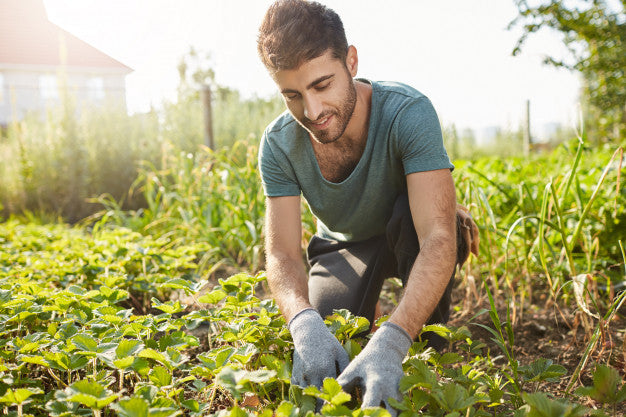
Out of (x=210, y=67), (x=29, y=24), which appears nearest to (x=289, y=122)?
(x=29, y=24)

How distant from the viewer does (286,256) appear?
2.02 meters

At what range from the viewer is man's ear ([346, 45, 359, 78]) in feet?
6.56

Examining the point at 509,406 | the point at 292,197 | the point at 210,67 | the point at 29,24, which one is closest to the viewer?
the point at 509,406

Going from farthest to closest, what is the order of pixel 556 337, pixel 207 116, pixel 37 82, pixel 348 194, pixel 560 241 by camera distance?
1. pixel 37 82
2. pixel 207 116
3. pixel 560 241
4. pixel 556 337
5. pixel 348 194

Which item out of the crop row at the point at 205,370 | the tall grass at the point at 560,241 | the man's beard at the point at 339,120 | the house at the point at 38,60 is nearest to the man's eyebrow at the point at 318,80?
the man's beard at the point at 339,120

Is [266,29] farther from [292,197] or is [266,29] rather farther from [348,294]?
[348,294]

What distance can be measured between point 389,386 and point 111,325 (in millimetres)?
876

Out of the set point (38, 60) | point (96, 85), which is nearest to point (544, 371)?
point (38, 60)

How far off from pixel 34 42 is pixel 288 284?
1782cm

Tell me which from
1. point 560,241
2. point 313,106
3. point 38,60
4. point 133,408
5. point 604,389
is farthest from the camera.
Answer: point 38,60

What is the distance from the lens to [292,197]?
2156 millimetres

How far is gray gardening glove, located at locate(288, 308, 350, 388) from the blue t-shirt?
69 centimetres

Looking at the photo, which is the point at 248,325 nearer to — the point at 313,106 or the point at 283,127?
the point at 313,106

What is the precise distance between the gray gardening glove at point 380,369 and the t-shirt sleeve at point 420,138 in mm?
639
